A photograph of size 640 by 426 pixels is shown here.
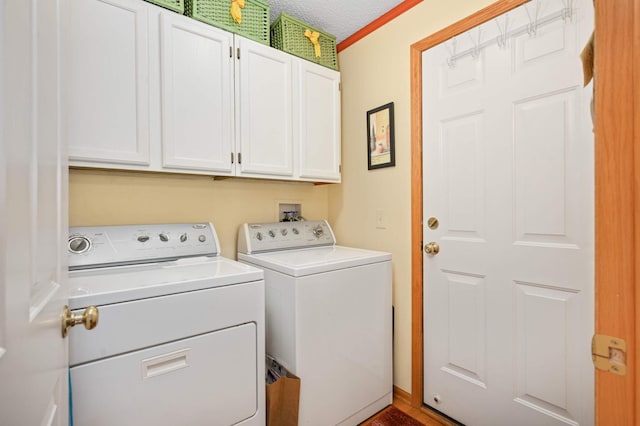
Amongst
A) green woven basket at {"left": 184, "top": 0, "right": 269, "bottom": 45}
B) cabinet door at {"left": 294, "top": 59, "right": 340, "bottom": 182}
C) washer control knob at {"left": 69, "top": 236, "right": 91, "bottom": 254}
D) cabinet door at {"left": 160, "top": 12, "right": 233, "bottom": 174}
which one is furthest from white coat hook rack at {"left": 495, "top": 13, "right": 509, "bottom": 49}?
washer control knob at {"left": 69, "top": 236, "right": 91, "bottom": 254}

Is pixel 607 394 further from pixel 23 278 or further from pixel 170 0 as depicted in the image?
pixel 170 0

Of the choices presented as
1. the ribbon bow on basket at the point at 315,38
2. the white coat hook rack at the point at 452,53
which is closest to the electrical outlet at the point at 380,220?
the white coat hook rack at the point at 452,53

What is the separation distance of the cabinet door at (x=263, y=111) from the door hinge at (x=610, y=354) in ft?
5.41

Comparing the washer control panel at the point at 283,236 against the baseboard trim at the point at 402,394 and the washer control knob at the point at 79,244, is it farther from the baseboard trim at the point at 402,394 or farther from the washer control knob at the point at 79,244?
the baseboard trim at the point at 402,394

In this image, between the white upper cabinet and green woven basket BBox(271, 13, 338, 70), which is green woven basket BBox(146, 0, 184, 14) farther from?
green woven basket BBox(271, 13, 338, 70)

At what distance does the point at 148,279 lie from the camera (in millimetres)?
1199

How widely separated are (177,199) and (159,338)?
95 centimetres

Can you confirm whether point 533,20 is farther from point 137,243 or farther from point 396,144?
point 137,243

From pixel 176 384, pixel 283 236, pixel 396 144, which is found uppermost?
pixel 396 144

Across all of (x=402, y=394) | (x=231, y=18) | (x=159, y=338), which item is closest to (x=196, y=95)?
(x=231, y=18)

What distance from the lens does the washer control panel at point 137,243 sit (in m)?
1.39

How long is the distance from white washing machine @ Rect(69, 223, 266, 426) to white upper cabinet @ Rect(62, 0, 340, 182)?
472 millimetres

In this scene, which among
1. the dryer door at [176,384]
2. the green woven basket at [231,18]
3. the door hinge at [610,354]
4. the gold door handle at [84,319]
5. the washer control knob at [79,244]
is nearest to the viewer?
the door hinge at [610,354]

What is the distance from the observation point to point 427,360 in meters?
1.81
